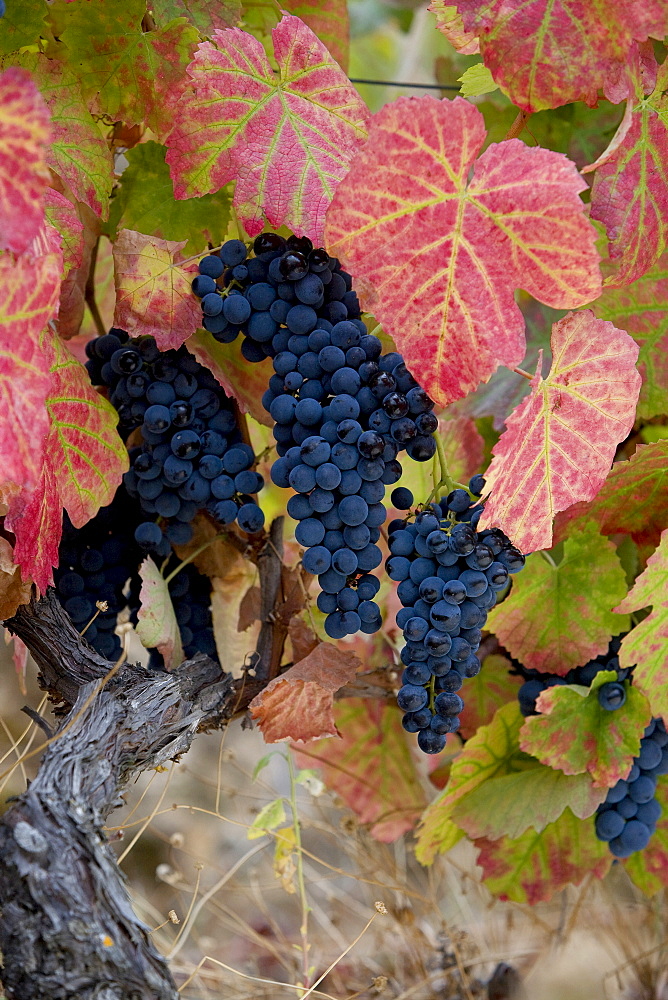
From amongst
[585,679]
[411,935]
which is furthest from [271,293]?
[411,935]

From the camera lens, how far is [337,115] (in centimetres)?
67

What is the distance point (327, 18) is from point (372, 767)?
2.77 ft

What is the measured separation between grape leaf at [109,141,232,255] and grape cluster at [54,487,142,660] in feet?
0.78

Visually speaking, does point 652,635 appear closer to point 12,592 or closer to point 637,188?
point 637,188

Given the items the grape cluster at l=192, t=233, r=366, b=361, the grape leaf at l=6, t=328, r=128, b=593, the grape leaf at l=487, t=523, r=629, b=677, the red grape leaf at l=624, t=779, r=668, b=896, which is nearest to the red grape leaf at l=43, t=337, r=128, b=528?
the grape leaf at l=6, t=328, r=128, b=593

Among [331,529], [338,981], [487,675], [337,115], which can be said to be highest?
[337,115]

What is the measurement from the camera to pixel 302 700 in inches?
27.4

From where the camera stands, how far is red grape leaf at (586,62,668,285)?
637 millimetres

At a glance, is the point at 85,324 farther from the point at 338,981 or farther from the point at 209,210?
the point at 338,981

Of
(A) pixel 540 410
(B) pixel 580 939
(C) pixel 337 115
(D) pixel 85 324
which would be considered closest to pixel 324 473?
(A) pixel 540 410

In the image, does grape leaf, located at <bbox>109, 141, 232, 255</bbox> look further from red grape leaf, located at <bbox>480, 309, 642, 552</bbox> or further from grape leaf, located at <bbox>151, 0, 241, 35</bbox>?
red grape leaf, located at <bbox>480, 309, 642, 552</bbox>

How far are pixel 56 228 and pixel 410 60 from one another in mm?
1241

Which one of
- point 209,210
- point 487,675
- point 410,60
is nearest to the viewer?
point 209,210

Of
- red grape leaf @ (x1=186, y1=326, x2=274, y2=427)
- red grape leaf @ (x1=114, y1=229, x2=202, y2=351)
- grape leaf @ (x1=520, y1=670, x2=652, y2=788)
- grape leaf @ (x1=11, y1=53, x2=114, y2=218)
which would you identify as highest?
grape leaf @ (x1=11, y1=53, x2=114, y2=218)
